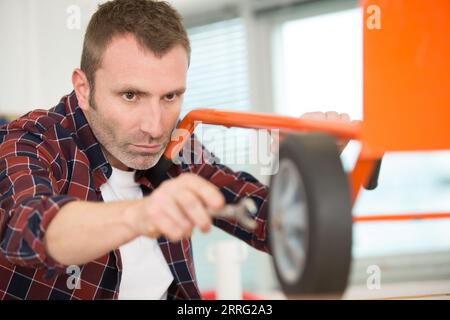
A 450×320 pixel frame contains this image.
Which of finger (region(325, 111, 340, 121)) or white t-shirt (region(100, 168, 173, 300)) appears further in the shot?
white t-shirt (region(100, 168, 173, 300))

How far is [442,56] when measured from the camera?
0.65m

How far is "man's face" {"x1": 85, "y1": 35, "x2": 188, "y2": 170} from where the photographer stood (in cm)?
94

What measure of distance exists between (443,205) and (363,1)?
1.93 metres

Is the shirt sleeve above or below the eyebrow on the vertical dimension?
below

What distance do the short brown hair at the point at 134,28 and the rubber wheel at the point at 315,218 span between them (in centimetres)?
44

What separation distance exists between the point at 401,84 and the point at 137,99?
46 centimetres

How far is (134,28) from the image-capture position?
0.98m

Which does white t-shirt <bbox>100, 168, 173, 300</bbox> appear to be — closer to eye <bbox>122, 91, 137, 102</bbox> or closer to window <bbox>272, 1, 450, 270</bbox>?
eye <bbox>122, 91, 137, 102</bbox>

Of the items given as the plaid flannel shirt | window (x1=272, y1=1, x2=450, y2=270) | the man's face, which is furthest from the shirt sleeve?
window (x1=272, y1=1, x2=450, y2=270)

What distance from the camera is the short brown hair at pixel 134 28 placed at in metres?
0.96

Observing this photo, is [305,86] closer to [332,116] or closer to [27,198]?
[332,116]

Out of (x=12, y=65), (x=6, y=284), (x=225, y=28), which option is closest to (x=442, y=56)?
(x=6, y=284)

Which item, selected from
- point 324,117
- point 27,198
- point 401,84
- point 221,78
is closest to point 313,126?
point 401,84
